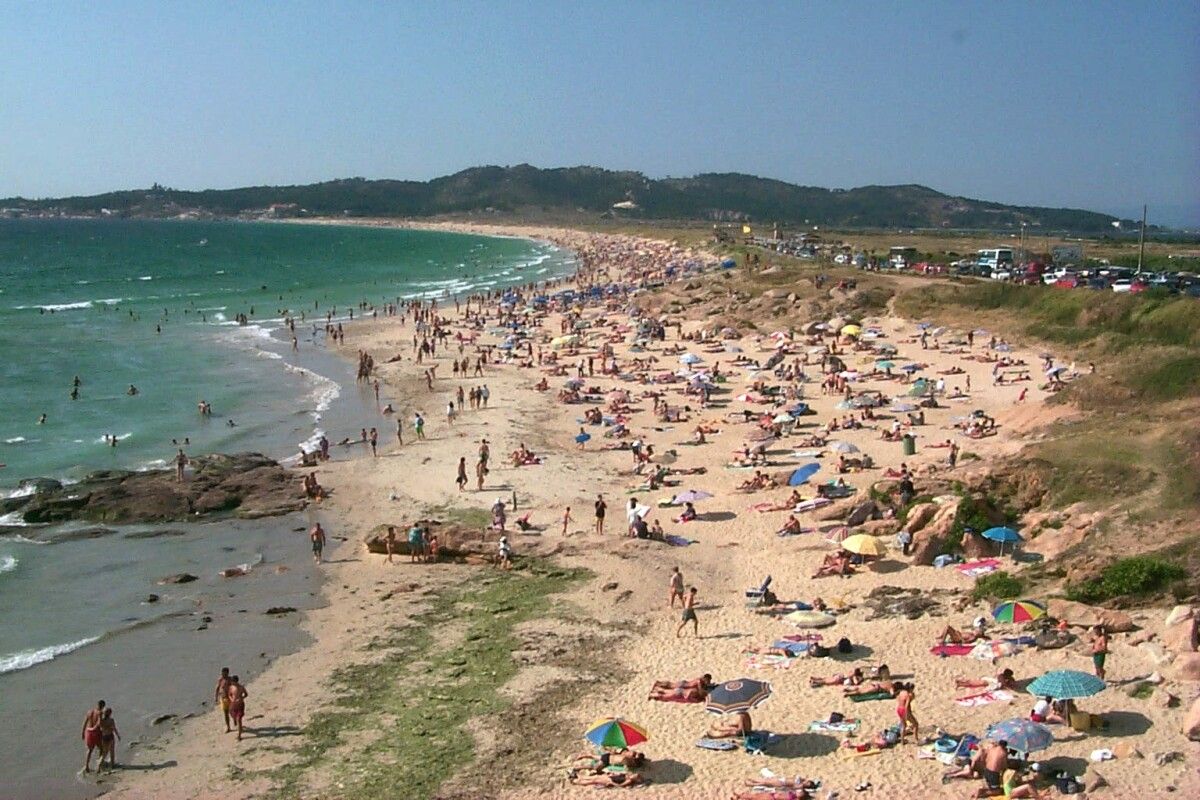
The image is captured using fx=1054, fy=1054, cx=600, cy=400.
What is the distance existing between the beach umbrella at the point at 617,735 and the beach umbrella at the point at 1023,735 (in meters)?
4.12

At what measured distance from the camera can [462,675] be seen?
53.7 ft

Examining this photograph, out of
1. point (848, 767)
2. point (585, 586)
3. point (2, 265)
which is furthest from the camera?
point (2, 265)

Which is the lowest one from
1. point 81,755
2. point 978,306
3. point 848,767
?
point 81,755

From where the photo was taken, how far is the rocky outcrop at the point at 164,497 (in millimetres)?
25422

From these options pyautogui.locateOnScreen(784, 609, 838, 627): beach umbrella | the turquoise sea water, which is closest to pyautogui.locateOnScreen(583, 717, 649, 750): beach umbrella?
pyautogui.locateOnScreen(784, 609, 838, 627): beach umbrella

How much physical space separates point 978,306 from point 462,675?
36.3 m

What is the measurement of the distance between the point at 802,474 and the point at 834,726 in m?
11.1

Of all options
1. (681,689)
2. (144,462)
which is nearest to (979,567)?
(681,689)

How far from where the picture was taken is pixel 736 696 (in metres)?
13.8

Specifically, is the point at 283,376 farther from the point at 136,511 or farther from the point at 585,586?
the point at 585,586

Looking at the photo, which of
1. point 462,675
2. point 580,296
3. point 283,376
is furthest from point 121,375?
point 462,675

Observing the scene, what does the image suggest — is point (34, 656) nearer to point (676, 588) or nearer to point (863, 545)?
point (676, 588)

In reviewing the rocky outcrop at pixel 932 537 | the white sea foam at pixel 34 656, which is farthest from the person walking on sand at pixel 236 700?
the rocky outcrop at pixel 932 537

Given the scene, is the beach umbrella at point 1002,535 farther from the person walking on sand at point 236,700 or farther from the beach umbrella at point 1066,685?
the person walking on sand at point 236,700
